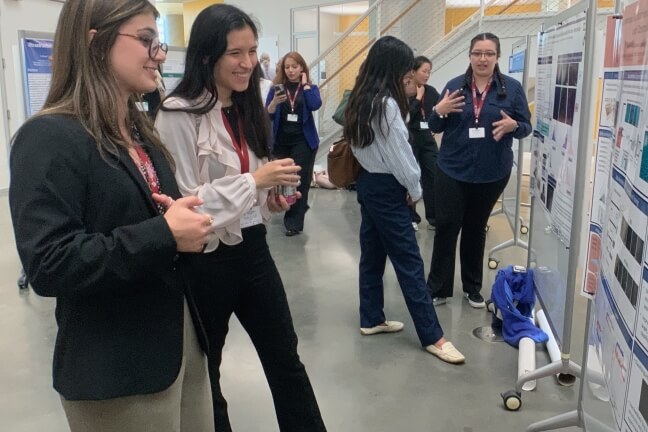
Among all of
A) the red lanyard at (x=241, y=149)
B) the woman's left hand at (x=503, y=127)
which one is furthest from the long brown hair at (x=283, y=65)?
the red lanyard at (x=241, y=149)

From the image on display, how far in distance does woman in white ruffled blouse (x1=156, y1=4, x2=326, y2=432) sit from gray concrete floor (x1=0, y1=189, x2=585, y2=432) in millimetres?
726

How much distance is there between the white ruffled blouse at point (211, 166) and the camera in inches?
61.5

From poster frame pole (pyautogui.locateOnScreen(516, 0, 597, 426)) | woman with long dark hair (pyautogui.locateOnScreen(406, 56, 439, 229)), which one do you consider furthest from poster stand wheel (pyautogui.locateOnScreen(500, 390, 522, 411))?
woman with long dark hair (pyautogui.locateOnScreen(406, 56, 439, 229))

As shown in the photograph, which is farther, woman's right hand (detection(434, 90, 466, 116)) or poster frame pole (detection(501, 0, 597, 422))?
woman's right hand (detection(434, 90, 466, 116))

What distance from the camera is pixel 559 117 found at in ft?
7.49

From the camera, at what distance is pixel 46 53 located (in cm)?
419

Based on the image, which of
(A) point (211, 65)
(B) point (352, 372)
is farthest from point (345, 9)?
(A) point (211, 65)

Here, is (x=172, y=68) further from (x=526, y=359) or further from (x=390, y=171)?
(x=526, y=359)

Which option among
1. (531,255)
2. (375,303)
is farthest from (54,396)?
(531,255)

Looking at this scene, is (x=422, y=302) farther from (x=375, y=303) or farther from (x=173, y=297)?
(x=173, y=297)

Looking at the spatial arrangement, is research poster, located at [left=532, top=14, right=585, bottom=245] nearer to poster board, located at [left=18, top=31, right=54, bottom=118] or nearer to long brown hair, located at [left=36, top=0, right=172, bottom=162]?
long brown hair, located at [left=36, top=0, right=172, bottom=162]

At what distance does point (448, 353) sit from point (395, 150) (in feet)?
3.56

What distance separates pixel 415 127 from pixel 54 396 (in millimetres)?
3773

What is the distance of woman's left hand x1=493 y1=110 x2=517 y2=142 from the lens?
3154 millimetres
